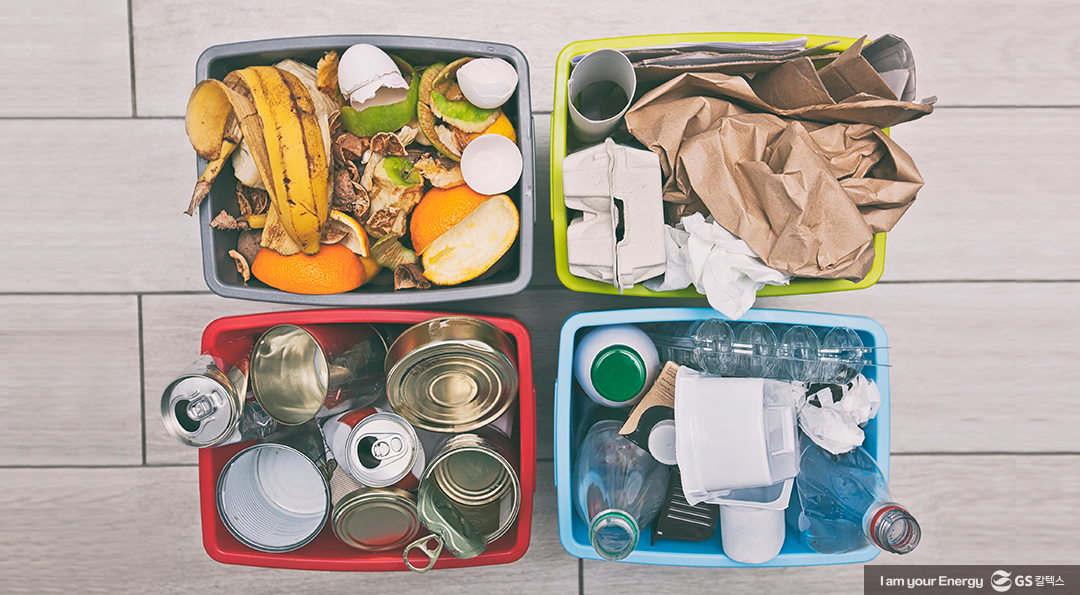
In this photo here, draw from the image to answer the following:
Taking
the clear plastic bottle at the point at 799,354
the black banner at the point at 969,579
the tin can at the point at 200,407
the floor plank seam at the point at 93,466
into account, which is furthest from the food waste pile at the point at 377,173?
the black banner at the point at 969,579

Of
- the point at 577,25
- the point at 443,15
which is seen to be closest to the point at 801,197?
the point at 577,25

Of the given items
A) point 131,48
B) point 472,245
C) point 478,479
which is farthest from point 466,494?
point 131,48

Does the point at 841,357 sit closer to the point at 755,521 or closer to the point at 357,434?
the point at 755,521

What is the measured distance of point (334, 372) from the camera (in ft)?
1.88

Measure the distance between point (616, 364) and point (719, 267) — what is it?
0.44ft

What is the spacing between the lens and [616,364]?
0.54 m

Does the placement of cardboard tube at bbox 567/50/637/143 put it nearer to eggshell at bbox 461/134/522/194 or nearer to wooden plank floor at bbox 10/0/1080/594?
eggshell at bbox 461/134/522/194

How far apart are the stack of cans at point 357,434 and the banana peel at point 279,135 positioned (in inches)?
4.4

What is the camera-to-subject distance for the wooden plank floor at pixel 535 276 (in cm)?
85

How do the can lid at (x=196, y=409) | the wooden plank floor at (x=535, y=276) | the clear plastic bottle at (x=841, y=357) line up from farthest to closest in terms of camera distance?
the wooden plank floor at (x=535, y=276)
the clear plastic bottle at (x=841, y=357)
the can lid at (x=196, y=409)

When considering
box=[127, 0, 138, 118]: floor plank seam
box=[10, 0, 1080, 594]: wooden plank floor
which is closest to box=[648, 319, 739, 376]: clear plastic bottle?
box=[10, 0, 1080, 594]: wooden plank floor

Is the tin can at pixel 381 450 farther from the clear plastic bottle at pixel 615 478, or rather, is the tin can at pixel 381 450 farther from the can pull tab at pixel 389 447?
the clear plastic bottle at pixel 615 478

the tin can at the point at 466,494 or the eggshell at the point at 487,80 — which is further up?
the eggshell at the point at 487,80

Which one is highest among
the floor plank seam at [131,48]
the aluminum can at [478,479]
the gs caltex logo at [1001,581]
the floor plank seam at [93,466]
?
the floor plank seam at [131,48]
